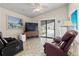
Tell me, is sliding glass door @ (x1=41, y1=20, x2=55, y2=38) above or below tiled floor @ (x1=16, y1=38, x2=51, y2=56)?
above

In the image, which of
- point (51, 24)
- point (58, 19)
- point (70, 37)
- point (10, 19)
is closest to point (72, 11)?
point (58, 19)

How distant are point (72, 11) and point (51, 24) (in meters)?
1.41

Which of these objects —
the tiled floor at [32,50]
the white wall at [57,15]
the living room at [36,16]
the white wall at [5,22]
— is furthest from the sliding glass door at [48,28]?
the white wall at [5,22]

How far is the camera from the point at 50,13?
489 cm

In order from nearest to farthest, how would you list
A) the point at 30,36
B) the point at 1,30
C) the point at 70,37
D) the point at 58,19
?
the point at 70,37, the point at 1,30, the point at 58,19, the point at 30,36

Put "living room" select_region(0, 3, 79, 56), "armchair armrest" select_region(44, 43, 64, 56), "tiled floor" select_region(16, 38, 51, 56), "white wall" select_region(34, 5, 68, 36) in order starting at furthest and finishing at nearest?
1. "white wall" select_region(34, 5, 68, 36)
2. "living room" select_region(0, 3, 79, 56)
3. "tiled floor" select_region(16, 38, 51, 56)
4. "armchair armrest" select_region(44, 43, 64, 56)

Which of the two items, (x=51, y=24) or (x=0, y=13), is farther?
(x=51, y=24)

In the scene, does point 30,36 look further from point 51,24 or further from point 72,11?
point 72,11

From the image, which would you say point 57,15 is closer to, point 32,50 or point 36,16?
point 36,16

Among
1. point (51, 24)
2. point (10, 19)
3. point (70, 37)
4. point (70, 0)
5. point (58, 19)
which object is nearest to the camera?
point (70, 0)

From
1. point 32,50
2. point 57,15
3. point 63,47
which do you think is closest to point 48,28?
point 57,15

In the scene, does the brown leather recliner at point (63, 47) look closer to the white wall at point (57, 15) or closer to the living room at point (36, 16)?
the living room at point (36, 16)

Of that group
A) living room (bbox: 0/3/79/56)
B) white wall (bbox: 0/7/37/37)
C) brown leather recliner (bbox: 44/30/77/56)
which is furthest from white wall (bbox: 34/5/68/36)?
brown leather recliner (bbox: 44/30/77/56)

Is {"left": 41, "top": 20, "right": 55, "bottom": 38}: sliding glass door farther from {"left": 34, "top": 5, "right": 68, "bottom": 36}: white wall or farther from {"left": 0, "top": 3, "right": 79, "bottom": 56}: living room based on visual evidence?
{"left": 34, "top": 5, "right": 68, "bottom": 36}: white wall
